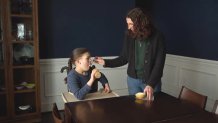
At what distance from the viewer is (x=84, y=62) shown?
2.18 meters

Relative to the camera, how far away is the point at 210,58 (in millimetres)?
3277

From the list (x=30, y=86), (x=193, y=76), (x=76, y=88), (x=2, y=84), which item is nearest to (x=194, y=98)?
(x=76, y=88)

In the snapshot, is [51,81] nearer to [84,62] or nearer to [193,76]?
[84,62]

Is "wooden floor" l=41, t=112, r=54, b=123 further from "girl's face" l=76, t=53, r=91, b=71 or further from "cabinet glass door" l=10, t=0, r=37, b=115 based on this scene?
"girl's face" l=76, t=53, r=91, b=71

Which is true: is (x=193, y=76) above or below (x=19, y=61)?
below

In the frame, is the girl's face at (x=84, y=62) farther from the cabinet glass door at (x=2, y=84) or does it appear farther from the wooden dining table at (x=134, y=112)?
the cabinet glass door at (x=2, y=84)

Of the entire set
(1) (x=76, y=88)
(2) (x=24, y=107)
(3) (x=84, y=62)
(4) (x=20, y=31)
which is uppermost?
(4) (x=20, y=31)

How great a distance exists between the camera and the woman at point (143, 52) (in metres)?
2.10

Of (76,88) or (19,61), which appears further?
(19,61)

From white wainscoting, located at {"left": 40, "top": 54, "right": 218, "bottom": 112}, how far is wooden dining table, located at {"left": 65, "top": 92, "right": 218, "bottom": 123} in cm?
172

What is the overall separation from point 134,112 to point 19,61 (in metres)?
2.08

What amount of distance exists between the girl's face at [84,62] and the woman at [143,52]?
0.22 meters

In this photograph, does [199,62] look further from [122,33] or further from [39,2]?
[39,2]

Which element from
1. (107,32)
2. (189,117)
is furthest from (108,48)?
(189,117)
